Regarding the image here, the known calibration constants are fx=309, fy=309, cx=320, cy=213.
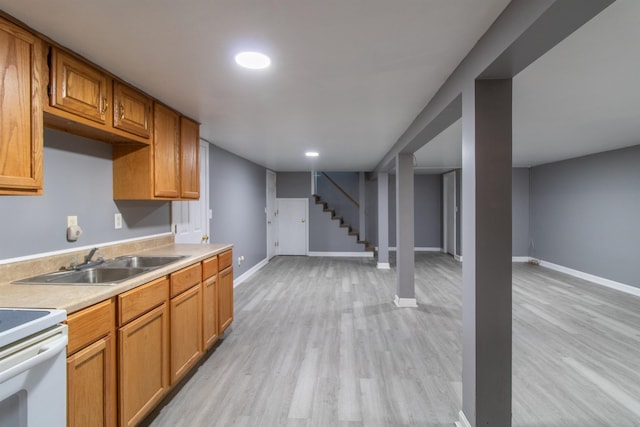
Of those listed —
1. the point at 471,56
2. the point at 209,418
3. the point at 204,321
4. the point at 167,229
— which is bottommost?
the point at 209,418

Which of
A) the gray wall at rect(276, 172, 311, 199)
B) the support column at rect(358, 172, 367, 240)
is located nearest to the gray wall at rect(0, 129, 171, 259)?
the gray wall at rect(276, 172, 311, 199)

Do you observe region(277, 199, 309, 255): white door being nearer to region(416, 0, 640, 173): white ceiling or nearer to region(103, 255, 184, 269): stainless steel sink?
region(416, 0, 640, 173): white ceiling

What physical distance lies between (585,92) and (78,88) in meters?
3.53

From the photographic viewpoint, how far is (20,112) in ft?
4.78

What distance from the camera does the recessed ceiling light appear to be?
1.78 metres

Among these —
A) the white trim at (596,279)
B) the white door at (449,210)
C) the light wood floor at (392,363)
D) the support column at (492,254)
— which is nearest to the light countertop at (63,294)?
the light wood floor at (392,363)

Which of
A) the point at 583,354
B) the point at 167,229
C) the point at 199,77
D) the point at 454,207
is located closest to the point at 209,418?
the point at 167,229

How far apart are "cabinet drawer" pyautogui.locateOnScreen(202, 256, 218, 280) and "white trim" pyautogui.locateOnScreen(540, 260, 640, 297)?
583 cm

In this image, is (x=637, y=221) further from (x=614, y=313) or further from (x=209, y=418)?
(x=209, y=418)

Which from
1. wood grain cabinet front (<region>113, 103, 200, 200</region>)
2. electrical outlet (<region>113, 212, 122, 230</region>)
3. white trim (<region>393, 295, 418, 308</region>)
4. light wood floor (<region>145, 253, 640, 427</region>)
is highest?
wood grain cabinet front (<region>113, 103, 200, 200</region>)

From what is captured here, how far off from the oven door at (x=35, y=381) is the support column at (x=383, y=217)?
216 inches

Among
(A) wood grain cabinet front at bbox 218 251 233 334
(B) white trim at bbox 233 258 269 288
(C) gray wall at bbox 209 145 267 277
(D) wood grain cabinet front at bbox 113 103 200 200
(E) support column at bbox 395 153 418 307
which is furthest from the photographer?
(B) white trim at bbox 233 258 269 288

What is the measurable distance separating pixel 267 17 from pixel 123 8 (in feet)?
2.06

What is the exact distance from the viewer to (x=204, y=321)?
2.53 meters
